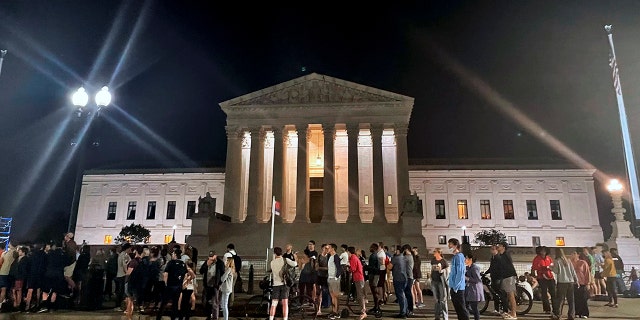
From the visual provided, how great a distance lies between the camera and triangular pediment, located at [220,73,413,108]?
38.4 meters

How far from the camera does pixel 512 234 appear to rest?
4603 centimetres

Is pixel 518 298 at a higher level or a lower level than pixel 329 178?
lower

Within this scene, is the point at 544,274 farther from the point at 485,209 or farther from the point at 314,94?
the point at 485,209

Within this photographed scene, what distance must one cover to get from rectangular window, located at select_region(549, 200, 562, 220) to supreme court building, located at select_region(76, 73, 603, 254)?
11 cm

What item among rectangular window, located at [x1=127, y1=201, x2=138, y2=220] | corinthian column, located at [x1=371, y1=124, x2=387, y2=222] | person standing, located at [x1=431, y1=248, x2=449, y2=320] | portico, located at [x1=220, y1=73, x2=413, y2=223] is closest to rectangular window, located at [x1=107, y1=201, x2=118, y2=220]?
rectangular window, located at [x1=127, y1=201, x2=138, y2=220]

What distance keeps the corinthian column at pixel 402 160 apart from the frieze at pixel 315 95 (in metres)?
3.10

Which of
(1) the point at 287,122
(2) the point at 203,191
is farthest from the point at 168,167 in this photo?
(1) the point at 287,122

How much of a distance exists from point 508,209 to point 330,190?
22553 mm

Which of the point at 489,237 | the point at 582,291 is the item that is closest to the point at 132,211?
the point at 489,237

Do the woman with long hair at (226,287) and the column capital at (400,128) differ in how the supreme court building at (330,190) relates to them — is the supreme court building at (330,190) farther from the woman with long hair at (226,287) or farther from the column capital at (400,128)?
the woman with long hair at (226,287)

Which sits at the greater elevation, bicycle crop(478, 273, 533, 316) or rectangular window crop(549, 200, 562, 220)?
rectangular window crop(549, 200, 562, 220)

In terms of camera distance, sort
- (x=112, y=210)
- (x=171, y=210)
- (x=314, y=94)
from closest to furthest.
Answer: (x=314, y=94)
(x=171, y=210)
(x=112, y=210)

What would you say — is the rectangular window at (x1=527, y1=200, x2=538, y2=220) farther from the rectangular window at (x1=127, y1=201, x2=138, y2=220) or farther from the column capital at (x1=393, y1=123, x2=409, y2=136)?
the rectangular window at (x1=127, y1=201, x2=138, y2=220)

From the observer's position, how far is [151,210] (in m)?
49.9
